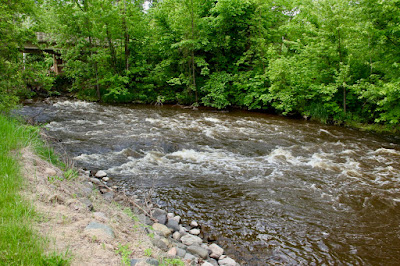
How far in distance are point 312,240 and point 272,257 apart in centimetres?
97

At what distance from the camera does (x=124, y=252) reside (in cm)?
299

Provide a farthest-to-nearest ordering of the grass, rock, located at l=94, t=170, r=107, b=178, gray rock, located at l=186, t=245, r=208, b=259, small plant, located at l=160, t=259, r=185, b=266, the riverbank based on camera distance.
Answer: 1. rock, located at l=94, t=170, r=107, b=178
2. gray rock, located at l=186, t=245, r=208, b=259
3. small plant, located at l=160, t=259, r=185, b=266
4. the riverbank
5. the grass

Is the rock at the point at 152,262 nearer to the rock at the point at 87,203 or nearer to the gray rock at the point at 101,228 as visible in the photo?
the gray rock at the point at 101,228

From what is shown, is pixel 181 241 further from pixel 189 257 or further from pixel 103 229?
pixel 103 229

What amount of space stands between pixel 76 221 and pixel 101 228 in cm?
37

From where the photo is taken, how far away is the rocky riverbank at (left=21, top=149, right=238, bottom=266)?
291 centimetres

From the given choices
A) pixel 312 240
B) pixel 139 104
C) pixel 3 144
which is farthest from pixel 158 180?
pixel 139 104

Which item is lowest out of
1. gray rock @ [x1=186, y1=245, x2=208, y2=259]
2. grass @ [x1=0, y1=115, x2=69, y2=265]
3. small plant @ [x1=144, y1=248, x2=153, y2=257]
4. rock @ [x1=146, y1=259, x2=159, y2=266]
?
gray rock @ [x1=186, y1=245, x2=208, y2=259]

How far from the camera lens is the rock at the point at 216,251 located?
4.31 meters

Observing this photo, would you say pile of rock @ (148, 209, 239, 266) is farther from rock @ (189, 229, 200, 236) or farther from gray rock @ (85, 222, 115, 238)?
gray rock @ (85, 222, 115, 238)

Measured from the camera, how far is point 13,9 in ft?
25.9

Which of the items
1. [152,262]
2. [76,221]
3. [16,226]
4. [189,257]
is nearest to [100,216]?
[76,221]

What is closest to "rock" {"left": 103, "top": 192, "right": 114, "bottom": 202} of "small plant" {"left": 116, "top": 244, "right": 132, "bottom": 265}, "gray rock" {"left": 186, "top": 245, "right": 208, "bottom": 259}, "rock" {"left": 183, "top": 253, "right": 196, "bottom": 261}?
"gray rock" {"left": 186, "top": 245, "right": 208, "bottom": 259}

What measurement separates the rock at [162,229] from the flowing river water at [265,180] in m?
0.83
